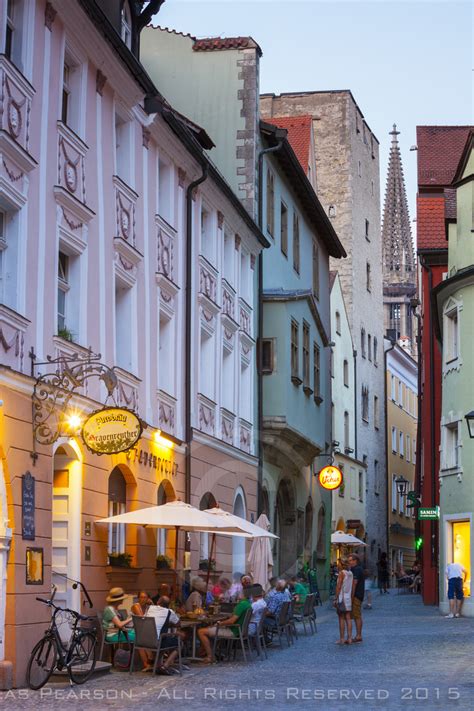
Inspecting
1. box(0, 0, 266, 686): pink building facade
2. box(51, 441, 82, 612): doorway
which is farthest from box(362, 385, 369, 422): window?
box(51, 441, 82, 612): doorway

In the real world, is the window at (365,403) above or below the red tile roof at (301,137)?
below

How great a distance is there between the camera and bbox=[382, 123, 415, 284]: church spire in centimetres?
13338

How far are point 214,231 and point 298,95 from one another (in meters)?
35.4

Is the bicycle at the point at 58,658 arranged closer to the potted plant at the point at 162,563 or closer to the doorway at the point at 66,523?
the doorway at the point at 66,523

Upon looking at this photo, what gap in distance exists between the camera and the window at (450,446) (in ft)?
113

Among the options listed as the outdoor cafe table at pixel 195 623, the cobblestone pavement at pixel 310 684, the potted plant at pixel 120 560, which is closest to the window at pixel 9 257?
the cobblestone pavement at pixel 310 684

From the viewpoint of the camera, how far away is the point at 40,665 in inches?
619

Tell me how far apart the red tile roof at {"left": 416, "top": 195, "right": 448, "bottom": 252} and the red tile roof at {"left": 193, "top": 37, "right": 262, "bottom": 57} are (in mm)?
9081

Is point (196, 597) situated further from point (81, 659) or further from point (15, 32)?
point (15, 32)

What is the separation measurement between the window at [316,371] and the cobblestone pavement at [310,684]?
49.9 ft

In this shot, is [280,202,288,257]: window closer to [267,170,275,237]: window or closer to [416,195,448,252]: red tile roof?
[267,170,275,237]: window

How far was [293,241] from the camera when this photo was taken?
38.1 meters

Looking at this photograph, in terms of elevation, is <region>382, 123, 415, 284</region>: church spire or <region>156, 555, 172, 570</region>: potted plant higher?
<region>382, 123, 415, 284</region>: church spire

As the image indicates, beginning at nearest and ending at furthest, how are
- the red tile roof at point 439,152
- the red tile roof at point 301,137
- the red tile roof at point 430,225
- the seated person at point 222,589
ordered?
1. the seated person at point 222,589
2. the red tile roof at point 430,225
3. the red tile roof at point 301,137
4. the red tile roof at point 439,152
